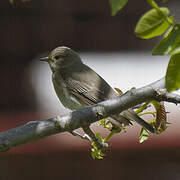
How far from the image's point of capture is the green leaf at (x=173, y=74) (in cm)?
133

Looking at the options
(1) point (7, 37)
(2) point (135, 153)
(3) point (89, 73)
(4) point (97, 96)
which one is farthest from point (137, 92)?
(1) point (7, 37)

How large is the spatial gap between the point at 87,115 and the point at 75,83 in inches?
85.1

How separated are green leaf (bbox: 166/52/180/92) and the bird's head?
303 cm

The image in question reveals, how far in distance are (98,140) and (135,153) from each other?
8.95 ft

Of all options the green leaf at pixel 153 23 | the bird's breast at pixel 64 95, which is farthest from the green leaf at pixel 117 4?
the bird's breast at pixel 64 95

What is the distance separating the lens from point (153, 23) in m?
1.38

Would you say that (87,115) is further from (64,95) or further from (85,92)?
(64,95)

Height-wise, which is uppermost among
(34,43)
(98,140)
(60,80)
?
(98,140)

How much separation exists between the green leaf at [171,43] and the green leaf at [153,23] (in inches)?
1.4

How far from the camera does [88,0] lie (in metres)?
A: 7.48

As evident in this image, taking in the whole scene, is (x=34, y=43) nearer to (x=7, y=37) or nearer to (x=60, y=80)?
(x=7, y=37)

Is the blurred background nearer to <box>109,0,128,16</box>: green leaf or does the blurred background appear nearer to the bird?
the bird

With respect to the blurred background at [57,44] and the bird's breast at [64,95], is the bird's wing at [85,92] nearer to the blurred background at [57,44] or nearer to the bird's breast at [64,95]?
the bird's breast at [64,95]

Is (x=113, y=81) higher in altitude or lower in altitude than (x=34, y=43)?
lower
